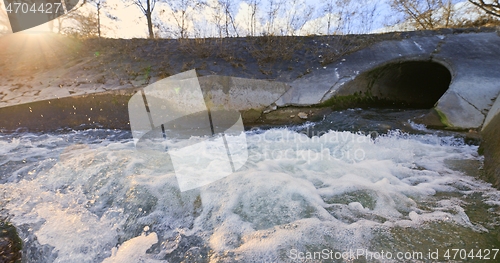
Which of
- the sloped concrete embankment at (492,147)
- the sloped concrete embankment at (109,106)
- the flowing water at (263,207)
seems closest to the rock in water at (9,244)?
the flowing water at (263,207)

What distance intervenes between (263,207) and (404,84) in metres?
7.83

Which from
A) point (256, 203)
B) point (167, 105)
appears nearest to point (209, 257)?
point (256, 203)

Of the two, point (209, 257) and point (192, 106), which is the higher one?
point (192, 106)

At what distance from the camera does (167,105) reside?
21.2ft

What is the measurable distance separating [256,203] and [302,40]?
803cm

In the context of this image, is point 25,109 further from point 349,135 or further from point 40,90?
point 349,135

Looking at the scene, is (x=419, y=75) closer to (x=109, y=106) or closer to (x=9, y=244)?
(x=109, y=106)

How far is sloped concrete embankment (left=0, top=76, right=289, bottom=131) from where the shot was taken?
589 cm

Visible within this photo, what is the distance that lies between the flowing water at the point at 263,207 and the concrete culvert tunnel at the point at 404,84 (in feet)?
11.1

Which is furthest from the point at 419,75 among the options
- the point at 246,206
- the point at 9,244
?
the point at 9,244

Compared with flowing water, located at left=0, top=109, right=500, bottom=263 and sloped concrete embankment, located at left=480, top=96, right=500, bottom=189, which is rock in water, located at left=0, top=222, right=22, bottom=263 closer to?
flowing water, located at left=0, top=109, right=500, bottom=263

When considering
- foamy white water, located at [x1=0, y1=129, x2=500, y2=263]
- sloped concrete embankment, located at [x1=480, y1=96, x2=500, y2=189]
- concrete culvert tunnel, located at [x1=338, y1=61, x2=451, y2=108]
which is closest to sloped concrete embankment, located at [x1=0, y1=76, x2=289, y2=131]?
foamy white water, located at [x1=0, y1=129, x2=500, y2=263]

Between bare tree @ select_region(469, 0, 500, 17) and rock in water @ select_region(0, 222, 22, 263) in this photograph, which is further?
bare tree @ select_region(469, 0, 500, 17)

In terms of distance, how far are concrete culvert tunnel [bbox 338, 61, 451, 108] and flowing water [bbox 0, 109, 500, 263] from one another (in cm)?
339
